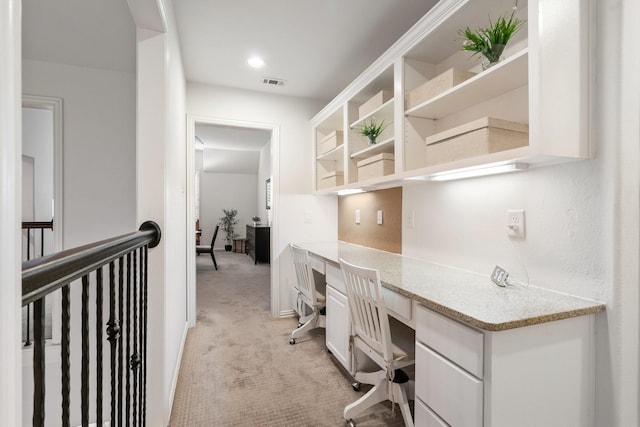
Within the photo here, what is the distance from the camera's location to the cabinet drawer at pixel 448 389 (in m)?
1.05

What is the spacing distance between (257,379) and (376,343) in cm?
101

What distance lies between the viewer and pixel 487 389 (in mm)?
1023

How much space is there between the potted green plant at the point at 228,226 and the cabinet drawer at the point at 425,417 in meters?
7.84

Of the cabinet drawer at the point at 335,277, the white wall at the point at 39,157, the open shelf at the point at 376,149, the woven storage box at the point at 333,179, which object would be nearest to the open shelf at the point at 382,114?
the open shelf at the point at 376,149

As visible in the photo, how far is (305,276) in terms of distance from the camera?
8.69ft

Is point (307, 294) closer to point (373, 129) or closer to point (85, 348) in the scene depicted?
point (373, 129)

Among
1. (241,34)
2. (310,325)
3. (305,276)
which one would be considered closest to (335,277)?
(305,276)

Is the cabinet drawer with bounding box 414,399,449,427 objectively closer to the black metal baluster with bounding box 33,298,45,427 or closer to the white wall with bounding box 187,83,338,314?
the black metal baluster with bounding box 33,298,45,427

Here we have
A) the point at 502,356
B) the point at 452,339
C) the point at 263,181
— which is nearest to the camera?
the point at 502,356

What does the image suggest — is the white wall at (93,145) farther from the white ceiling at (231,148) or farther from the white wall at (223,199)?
the white wall at (223,199)

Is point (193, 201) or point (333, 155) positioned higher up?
point (333, 155)

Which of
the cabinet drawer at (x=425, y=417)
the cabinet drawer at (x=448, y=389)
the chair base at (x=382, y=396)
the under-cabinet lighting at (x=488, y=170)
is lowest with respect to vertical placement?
the chair base at (x=382, y=396)

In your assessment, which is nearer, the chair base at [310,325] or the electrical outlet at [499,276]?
the electrical outlet at [499,276]
